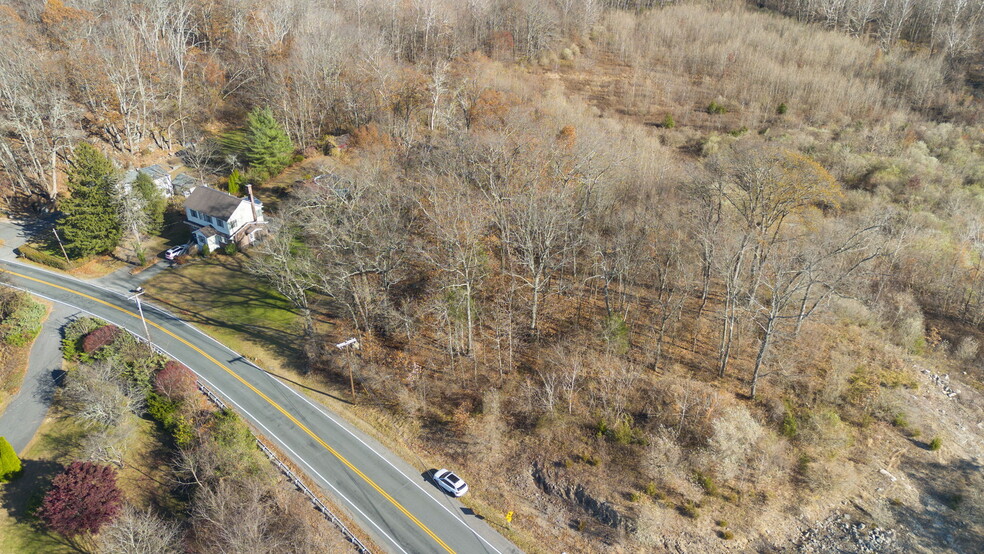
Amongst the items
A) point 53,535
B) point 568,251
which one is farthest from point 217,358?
point 568,251

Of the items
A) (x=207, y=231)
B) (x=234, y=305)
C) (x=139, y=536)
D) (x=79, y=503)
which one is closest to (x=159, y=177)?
(x=207, y=231)

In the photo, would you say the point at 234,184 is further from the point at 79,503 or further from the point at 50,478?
the point at 79,503

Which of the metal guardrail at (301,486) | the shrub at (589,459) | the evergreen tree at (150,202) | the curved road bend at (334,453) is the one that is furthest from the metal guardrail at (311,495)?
the evergreen tree at (150,202)

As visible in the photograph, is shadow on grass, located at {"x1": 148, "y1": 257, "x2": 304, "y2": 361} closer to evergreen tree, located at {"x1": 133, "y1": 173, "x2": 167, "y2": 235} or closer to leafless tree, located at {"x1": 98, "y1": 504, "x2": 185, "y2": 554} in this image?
evergreen tree, located at {"x1": 133, "y1": 173, "x2": 167, "y2": 235}

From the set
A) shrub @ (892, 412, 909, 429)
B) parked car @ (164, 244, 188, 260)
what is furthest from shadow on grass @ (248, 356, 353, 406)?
shrub @ (892, 412, 909, 429)

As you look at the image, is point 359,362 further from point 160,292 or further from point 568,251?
point 160,292
